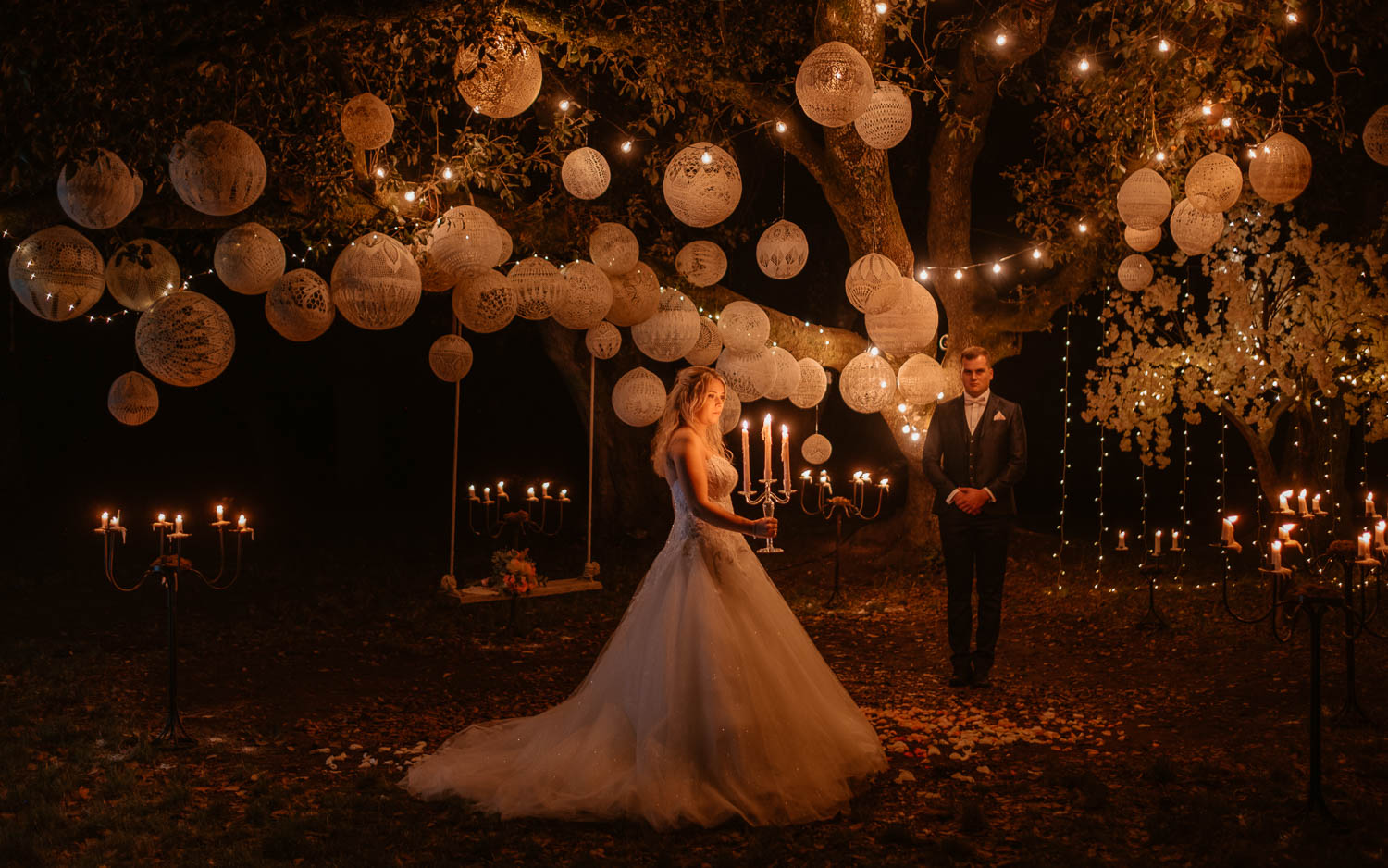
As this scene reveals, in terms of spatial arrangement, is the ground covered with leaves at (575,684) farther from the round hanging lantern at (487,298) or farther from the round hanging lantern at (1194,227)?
the round hanging lantern at (1194,227)

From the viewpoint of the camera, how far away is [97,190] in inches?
203

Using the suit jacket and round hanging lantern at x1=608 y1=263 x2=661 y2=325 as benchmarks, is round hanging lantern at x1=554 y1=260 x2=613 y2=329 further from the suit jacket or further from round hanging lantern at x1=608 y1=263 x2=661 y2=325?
the suit jacket

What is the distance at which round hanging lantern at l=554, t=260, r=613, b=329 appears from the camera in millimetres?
6836

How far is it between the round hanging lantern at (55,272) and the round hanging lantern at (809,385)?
5.26 metres

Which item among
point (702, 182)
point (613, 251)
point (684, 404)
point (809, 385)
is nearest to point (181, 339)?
point (684, 404)

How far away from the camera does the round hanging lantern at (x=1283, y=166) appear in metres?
6.16

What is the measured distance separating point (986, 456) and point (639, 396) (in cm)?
298

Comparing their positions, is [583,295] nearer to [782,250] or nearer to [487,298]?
[487,298]

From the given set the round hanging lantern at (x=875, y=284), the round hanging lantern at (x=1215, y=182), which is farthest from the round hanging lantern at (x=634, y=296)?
the round hanging lantern at (x=1215, y=182)

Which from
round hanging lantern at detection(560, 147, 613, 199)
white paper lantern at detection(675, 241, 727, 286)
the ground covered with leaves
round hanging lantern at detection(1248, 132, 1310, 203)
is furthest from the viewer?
white paper lantern at detection(675, 241, 727, 286)

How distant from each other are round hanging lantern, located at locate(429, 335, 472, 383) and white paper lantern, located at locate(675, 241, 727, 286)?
1.92m

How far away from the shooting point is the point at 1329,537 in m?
10.4

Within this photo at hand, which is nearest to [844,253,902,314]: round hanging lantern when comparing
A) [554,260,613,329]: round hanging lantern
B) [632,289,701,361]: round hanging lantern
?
[632,289,701,361]: round hanging lantern

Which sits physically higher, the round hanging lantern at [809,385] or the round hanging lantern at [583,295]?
the round hanging lantern at [583,295]
